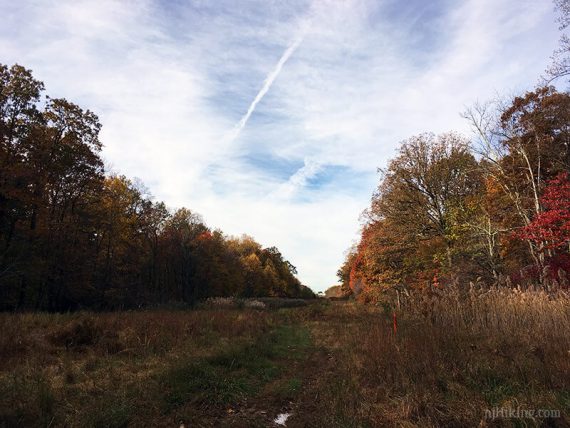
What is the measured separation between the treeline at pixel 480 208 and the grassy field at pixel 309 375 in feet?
30.8

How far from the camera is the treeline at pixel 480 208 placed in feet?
60.1

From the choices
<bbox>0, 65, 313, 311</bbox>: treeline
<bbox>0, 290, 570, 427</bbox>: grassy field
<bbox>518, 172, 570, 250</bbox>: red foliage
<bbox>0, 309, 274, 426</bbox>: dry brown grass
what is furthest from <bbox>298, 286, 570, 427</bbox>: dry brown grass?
<bbox>0, 65, 313, 311</bbox>: treeline

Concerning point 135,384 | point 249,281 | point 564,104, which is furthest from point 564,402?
point 249,281

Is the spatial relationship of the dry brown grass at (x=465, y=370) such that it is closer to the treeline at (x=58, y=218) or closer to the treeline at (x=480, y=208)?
the treeline at (x=480, y=208)

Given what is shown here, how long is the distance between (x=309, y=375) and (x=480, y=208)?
19.6m

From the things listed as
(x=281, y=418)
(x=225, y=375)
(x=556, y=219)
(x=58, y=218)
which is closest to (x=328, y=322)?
(x=556, y=219)

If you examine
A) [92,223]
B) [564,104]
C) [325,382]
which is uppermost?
[564,104]

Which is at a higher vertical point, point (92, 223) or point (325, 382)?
point (92, 223)

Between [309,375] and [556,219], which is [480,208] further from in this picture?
[309,375]

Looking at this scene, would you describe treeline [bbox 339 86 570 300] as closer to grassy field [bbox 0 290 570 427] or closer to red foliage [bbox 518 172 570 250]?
red foliage [bbox 518 172 570 250]

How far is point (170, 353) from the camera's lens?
9.17 metres

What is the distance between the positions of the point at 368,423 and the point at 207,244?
162 feet

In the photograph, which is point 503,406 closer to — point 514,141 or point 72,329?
point 72,329

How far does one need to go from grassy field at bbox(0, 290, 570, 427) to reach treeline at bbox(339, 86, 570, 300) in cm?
939
